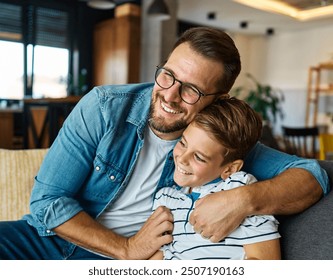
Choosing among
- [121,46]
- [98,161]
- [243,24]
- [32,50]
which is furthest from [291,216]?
[243,24]

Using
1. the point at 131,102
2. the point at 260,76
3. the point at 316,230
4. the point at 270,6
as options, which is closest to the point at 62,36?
the point at 270,6

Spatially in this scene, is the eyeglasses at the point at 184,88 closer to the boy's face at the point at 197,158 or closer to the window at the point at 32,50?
the boy's face at the point at 197,158

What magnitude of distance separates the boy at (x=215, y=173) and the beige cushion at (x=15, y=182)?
23.3 inches

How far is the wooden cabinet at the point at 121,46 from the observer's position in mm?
5441

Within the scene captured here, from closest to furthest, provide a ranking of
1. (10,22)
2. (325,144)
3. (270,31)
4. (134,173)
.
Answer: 1. (134,173)
2. (325,144)
3. (10,22)
4. (270,31)

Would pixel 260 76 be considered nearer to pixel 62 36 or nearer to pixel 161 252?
pixel 62 36

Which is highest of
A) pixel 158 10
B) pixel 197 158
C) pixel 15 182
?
pixel 158 10

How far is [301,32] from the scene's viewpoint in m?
7.36

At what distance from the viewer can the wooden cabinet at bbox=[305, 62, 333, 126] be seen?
6595 millimetres

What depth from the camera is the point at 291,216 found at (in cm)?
95

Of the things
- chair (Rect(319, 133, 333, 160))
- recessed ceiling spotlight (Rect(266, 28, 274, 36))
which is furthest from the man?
recessed ceiling spotlight (Rect(266, 28, 274, 36))

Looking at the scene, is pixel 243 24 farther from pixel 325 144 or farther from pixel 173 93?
pixel 173 93

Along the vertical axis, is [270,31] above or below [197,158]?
above

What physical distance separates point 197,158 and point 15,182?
2.34 ft
